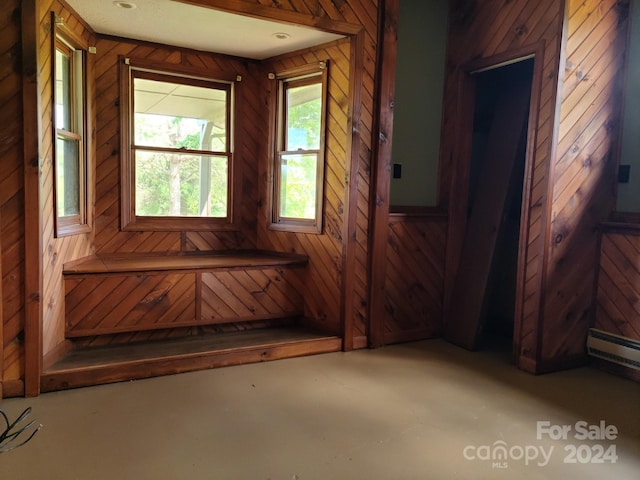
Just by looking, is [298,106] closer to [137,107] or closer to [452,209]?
[137,107]

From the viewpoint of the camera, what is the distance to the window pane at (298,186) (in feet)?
13.4

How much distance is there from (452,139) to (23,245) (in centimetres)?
342

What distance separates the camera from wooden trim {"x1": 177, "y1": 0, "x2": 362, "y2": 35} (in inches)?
121

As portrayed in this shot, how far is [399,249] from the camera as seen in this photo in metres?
3.94

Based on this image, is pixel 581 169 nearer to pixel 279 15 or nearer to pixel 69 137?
pixel 279 15

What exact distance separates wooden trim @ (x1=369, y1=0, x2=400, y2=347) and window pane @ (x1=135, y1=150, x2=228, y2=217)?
5.01ft

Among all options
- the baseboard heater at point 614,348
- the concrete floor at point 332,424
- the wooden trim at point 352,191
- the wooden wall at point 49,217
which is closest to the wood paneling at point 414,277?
the wooden trim at point 352,191

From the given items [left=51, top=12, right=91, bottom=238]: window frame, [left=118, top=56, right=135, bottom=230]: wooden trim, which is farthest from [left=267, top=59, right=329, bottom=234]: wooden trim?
[left=51, top=12, right=91, bottom=238]: window frame

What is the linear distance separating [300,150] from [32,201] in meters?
2.20

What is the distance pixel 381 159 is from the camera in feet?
12.2

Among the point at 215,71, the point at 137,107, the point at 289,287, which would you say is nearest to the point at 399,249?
the point at 289,287

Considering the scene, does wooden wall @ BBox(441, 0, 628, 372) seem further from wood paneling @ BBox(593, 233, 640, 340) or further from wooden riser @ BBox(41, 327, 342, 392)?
wooden riser @ BBox(41, 327, 342, 392)

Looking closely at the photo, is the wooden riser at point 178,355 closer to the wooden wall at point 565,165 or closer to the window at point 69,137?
the window at point 69,137

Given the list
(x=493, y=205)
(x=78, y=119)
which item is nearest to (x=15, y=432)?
(x=78, y=119)
